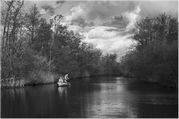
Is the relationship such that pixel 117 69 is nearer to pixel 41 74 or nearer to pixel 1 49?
pixel 41 74

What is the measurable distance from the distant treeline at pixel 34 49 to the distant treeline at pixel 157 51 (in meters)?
15.6

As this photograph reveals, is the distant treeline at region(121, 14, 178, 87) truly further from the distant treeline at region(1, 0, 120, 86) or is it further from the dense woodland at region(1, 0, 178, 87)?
the distant treeline at region(1, 0, 120, 86)

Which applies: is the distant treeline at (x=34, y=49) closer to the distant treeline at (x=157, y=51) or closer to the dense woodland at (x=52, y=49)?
the dense woodland at (x=52, y=49)

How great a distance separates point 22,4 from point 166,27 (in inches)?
1001

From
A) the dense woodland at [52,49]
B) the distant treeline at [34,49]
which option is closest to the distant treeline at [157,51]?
the dense woodland at [52,49]

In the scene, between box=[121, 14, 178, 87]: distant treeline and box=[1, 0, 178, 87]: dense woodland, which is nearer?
box=[121, 14, 178, 87]: distant treeline

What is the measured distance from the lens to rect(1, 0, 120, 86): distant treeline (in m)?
46.2

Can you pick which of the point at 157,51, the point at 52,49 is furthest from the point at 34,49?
the point at 157,51

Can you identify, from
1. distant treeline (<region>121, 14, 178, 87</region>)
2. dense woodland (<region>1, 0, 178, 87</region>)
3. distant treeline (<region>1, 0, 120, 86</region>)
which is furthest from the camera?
distant treeline (<region>1, 0, 120, 86</region>)

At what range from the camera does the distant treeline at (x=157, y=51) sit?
38.7m

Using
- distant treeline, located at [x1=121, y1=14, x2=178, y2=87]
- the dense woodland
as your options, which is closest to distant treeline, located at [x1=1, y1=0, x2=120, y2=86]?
the dense woodland

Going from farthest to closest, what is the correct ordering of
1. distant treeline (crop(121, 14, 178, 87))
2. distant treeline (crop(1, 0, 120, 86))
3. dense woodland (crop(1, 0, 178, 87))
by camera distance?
distant treeline (crop(1, 0, 120, 86)) → dense woodland (crop(1, 0, 178, 87)) → distant treeline (crop(121, 14, 178, 87))

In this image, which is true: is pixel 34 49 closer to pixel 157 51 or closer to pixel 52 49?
pixel 52 49

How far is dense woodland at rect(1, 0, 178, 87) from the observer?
43375 mm
